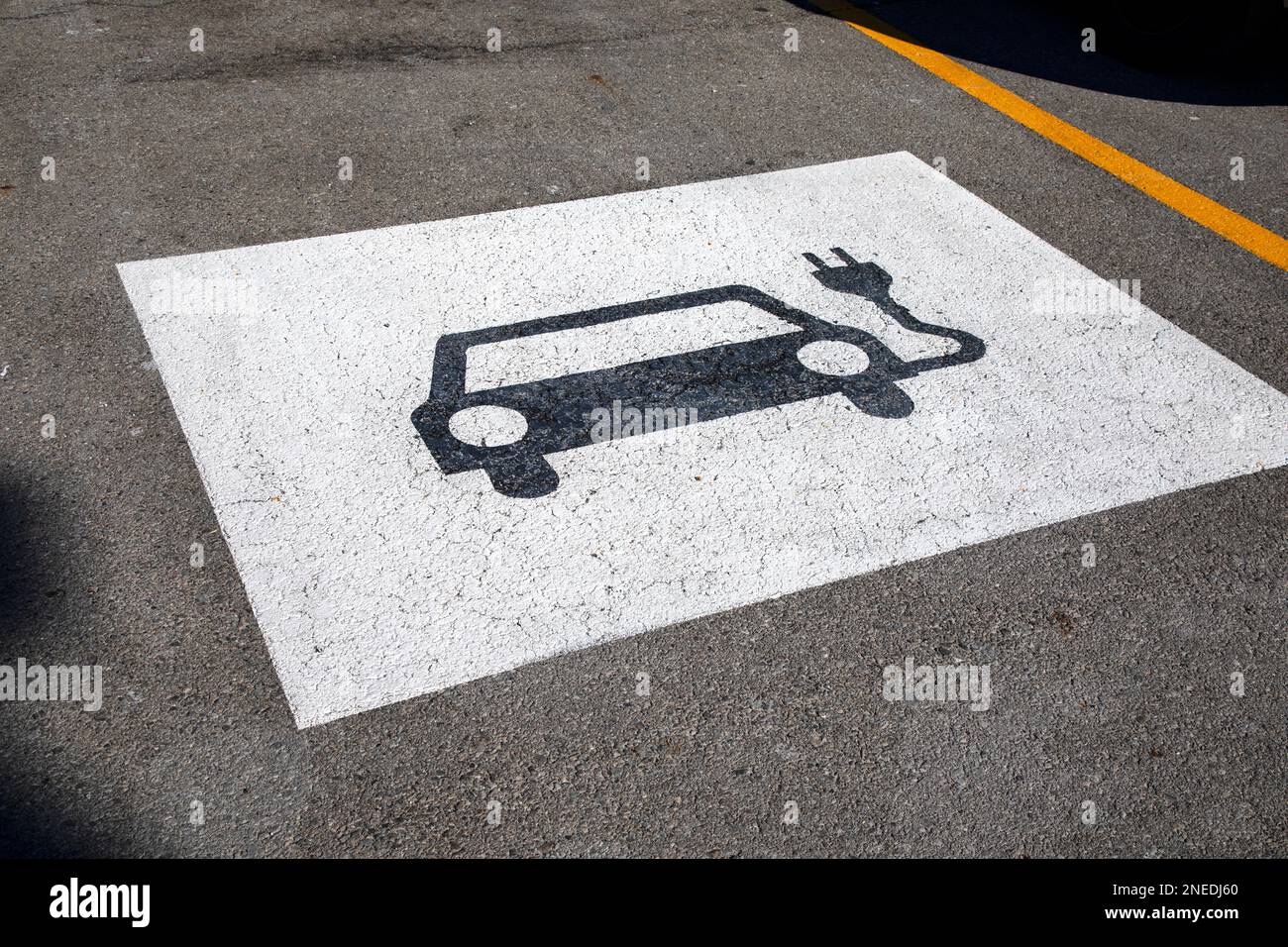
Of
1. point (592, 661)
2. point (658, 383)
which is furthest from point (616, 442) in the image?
point (592, 661)

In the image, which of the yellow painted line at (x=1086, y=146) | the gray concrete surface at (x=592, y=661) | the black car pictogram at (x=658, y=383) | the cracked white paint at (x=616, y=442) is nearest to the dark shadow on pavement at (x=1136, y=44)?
the yellow painted line at (x=1086, y=146)

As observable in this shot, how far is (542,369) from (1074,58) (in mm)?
4008

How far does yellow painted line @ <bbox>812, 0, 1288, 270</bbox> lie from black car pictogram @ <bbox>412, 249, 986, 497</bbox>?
1543 mm

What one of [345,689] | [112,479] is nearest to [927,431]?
[345,689]

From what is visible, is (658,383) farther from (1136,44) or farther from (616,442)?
(1136,44)

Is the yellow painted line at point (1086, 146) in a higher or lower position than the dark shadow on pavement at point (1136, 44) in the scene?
lower

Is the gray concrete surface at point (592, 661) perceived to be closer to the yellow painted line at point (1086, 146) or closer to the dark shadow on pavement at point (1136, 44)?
the yellow painted line at point (1086, 146)

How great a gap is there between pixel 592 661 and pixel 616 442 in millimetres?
833

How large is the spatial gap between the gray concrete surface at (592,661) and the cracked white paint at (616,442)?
0.35ft

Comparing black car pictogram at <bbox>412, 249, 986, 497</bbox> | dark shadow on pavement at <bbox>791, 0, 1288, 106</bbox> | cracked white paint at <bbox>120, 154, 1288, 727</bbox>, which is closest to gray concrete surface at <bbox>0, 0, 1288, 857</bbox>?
cracked white paint at <bbox>120, 154, 1288, 727</bbox>

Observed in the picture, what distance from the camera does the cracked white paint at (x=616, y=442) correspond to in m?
2.87

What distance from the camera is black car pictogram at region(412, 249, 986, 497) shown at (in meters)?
3.31
